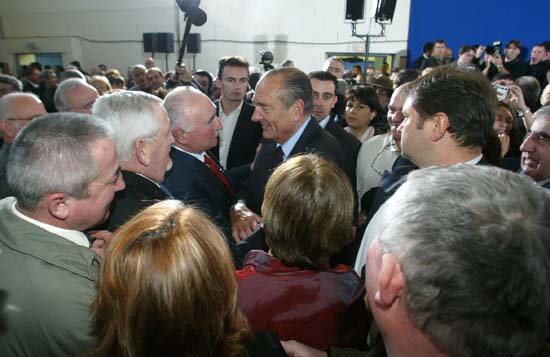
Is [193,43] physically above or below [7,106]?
above

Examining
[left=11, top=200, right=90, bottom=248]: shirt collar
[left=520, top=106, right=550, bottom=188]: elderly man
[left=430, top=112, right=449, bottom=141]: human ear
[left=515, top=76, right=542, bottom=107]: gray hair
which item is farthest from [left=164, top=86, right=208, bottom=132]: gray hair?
[left=515, top=76, right=542, bottom=107]: gray hair

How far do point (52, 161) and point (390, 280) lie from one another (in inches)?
41.1

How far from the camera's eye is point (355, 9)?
6109 mm

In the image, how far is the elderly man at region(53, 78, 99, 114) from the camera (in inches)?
116

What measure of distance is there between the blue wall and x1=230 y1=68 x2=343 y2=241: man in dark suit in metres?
8.01

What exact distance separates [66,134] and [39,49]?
14918 millimetres

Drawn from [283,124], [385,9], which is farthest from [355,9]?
[283,124]

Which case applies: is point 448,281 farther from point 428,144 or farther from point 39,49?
point 39,49

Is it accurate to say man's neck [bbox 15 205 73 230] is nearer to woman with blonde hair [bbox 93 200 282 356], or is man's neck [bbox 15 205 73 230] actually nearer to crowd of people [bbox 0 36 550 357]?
crowd of people [bbox 0 36 550 357]

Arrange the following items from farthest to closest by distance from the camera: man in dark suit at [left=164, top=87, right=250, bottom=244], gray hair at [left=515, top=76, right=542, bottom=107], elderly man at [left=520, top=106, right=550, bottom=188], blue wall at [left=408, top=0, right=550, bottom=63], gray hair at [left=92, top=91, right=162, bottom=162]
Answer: blue wall at [left=408, top=0, right=550, bottom=63] < gray hair at [left=515, top=76, right=542, bottom=107] < man in dark suit at [left=164, top=87, right=250, bottom=244] < elderly man at [left=520, top=106, right=550, bottom=188] < gray hair at [left=92, top=91, right=162, bottom=162]

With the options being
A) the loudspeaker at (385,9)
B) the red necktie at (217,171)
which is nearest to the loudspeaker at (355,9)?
the loudspeaker at (385,9)

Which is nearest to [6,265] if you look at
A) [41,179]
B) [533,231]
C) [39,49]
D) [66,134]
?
[41,179]

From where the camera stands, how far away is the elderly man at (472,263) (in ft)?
1.91

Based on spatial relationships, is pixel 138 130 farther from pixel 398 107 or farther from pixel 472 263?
pixel 398 107
